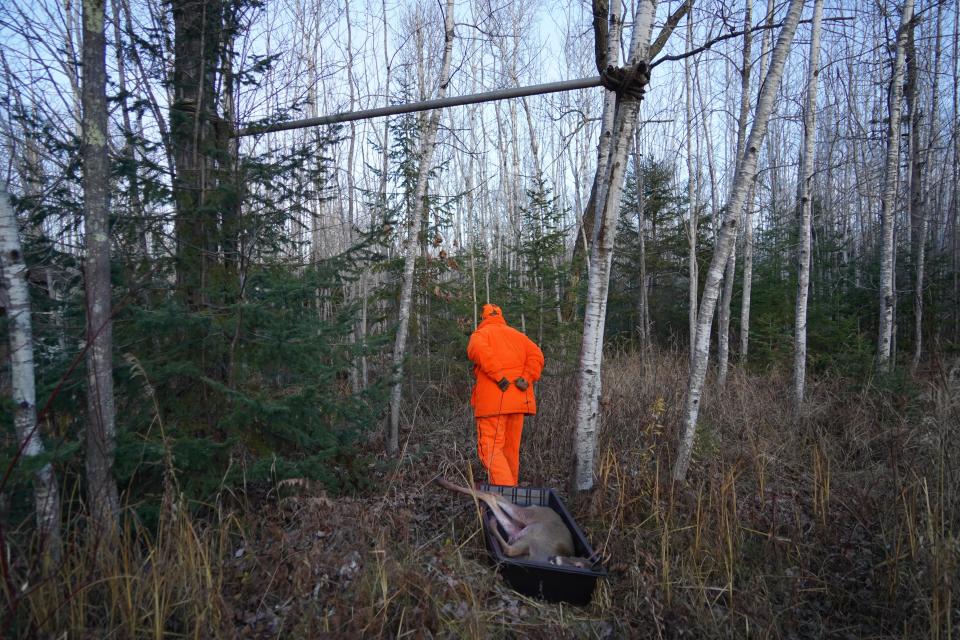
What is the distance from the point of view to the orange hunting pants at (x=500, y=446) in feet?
15.6

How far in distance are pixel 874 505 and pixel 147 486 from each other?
554 centimetres

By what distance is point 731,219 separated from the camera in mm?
4203

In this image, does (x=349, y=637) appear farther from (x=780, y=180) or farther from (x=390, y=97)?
(x=780, y=180)

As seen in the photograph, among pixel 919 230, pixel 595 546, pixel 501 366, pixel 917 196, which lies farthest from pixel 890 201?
pixel 595 546

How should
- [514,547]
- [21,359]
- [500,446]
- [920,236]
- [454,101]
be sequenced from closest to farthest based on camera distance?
[21,359]
[514,547]
[454,101]
[500,446]
[920,236]

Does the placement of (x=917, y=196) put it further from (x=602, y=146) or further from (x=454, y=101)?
(x=454, y=101)

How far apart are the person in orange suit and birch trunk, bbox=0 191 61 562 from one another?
10.6 feet

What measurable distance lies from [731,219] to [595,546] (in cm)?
293

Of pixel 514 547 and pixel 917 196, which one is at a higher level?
pixel 917 196

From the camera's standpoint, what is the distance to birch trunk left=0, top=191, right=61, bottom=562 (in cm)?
257

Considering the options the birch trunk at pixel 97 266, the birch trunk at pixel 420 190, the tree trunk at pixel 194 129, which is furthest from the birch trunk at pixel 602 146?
the birch trunk at pixel 97 266

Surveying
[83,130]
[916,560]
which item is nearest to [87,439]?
[83,130]

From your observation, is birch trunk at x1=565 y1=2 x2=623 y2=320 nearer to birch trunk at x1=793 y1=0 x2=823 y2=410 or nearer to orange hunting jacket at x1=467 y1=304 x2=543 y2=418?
orange hunting jacket at x1=467 y1=304 x2=543 y2=418

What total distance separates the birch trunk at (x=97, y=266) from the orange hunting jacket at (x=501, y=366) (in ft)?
9.79
